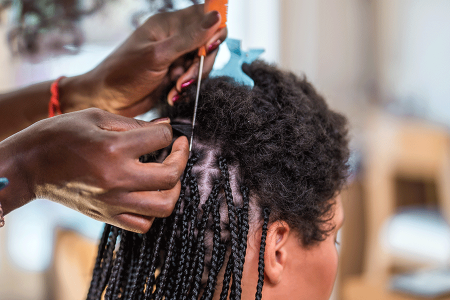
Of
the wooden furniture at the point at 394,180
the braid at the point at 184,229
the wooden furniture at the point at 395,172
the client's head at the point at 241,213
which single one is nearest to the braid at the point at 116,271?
the client's head at the point at 241,213

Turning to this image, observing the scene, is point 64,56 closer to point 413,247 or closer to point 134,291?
point 134,291

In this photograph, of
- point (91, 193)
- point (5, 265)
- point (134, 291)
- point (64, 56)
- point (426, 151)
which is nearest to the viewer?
point (91, 193)

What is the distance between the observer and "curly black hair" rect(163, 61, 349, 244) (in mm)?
602

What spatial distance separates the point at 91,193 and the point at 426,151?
216cm

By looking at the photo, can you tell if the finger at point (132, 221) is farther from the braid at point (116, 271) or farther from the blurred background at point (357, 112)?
the blurred background at point (357, 112)

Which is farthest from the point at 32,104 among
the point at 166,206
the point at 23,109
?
the point at 166,206

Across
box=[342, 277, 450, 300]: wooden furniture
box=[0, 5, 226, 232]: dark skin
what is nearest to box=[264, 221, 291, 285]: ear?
box=[0, 5, 226, 232]: dark skin

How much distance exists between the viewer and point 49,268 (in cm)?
165

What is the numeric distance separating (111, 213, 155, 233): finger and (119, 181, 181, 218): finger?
1 cm

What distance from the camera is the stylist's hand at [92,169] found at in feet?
1.32

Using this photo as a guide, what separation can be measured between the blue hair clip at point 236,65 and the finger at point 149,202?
31 cm

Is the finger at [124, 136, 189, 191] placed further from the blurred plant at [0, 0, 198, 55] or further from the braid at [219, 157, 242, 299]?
the blurred plant at [0, 0, 198, 55]

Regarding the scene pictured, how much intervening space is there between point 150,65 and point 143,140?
30cm

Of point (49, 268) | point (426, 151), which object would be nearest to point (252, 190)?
point (49, 268)
